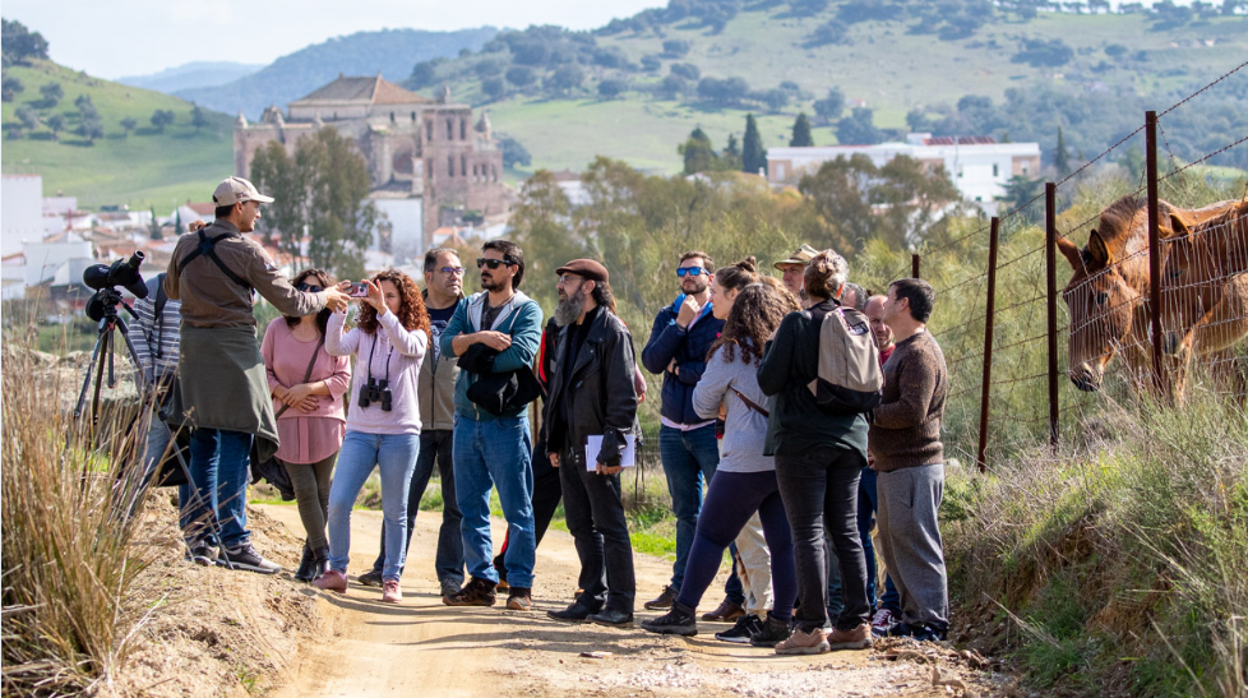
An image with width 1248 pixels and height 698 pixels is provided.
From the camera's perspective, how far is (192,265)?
604 cm

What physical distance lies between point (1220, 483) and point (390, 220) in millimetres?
127077

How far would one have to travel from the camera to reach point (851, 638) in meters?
5.95

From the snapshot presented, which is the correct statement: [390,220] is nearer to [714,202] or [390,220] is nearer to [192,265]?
[714,202]

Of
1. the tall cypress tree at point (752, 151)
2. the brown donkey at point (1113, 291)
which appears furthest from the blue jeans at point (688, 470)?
the tall cypress tree at point (752, 151)

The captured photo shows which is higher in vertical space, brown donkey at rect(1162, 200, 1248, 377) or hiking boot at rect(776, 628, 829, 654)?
brown donkey at rect(1162, 200, 1248, 377)

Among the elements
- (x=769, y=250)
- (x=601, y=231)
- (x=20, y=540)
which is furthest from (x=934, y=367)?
(x=601, y=231)

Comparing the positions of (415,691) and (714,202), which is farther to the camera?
(714,202)

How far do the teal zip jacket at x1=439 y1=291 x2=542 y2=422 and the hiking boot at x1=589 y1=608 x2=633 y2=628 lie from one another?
3.90ft

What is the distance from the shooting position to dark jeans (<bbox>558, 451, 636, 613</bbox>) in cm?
663

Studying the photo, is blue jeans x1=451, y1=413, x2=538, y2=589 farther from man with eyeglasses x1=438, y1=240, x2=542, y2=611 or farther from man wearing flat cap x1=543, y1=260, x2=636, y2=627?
man wearing flat cap x1=543, y1=260, x2=636, y2=627

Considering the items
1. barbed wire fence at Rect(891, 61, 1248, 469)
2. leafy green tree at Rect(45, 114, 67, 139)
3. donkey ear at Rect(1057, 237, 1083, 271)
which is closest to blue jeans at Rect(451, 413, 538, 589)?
barbed wire fence at Rect(891, 61, 1248, 469)

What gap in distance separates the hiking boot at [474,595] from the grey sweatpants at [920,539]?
232 cm

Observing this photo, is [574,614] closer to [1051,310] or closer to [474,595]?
[474,595]

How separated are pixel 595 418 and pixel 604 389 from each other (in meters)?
0.17
